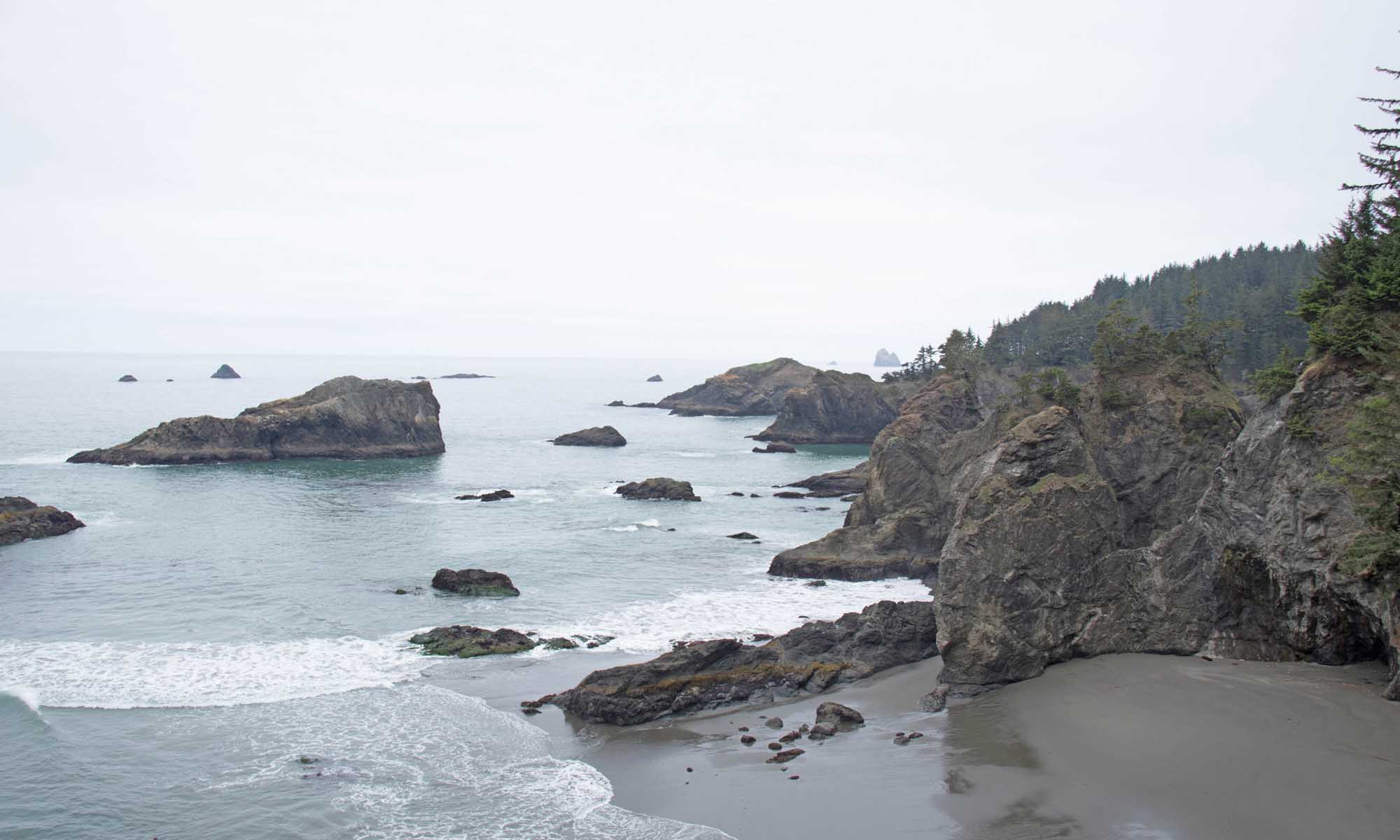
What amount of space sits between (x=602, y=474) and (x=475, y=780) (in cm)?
5978

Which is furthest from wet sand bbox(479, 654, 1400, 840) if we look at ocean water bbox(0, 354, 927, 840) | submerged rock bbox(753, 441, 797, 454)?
submerged rock bbox(753, 441, 797, 454)

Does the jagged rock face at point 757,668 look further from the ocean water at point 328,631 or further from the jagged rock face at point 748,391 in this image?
the jagged rock face at point 748,391

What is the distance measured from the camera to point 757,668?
82.0 ft

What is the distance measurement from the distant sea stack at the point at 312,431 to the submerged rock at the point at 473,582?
176 ft

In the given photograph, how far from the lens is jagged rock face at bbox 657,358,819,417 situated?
153375 mm

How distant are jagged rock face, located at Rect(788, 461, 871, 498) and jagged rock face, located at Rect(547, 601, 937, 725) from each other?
40.4 meters

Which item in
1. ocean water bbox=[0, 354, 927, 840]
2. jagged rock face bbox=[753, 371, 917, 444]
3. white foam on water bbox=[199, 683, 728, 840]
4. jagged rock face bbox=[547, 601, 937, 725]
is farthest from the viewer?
jagged rock face bbox=[753, 371, 917, 444]

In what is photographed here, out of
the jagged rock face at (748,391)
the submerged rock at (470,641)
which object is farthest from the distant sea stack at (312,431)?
the jagged rock face at (748,391)

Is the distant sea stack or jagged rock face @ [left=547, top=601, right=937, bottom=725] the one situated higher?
the distant sea stack

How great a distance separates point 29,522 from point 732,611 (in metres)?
38.2

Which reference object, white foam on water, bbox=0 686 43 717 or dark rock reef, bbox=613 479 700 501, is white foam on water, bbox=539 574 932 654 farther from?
dark rock reef, bbox=613 479 700 501

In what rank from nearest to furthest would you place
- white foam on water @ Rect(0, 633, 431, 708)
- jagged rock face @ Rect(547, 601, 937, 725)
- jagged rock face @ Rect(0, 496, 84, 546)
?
jagged rock face @ Rect(547, 601, 937, 725) < white foam on water @ Rect(0, 633, 431, 708) < jagged rock face @ Rect(0, 496, 84, 546)

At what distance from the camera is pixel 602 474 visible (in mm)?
79125

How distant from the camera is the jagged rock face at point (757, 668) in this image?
23031 mm
